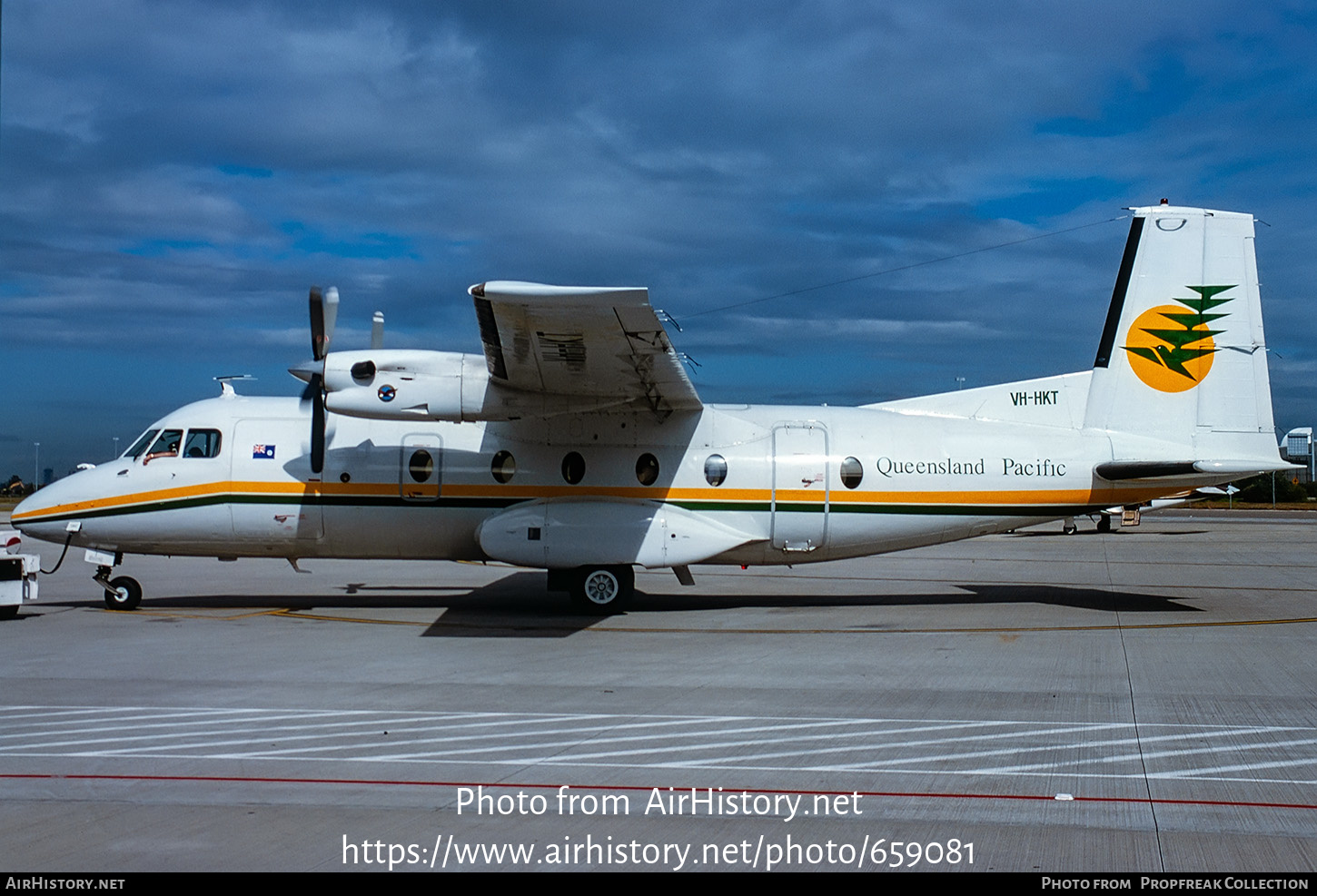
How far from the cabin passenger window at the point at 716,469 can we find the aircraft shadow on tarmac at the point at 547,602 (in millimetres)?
2255

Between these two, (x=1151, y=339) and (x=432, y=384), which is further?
(x=1151, y=339)

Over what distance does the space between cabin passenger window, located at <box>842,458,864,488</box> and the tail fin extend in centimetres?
385

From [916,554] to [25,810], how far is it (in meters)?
27.4

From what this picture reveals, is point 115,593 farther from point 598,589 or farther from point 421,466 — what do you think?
point 598,589

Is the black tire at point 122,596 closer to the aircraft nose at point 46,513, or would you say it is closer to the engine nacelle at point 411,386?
the aircraft nose at point 46,513

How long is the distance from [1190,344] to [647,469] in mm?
8805

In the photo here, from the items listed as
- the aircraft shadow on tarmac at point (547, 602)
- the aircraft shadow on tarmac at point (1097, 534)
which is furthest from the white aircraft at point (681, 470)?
the aircraft shadow on tarmac at point (1097, 534)

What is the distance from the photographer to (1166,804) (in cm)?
634

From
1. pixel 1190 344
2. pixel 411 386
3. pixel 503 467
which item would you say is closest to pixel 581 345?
pixel 411 386

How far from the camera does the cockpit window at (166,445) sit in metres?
16.1

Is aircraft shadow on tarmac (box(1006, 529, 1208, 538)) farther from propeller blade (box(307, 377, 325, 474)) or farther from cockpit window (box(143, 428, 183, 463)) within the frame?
cockpit window (box(143, 428, 183, 463))

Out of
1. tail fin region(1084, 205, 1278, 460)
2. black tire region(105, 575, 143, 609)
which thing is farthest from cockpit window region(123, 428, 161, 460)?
tail fin region(1084, 205, 1278, 460)

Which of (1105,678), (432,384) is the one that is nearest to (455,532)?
(432,384)

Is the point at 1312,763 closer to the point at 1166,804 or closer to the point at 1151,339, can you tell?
the point at 1166,804
